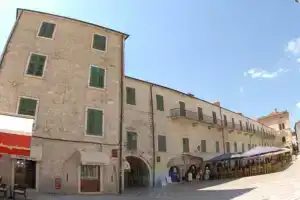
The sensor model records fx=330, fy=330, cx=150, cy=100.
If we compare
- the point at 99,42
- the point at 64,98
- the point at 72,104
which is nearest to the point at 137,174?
the point at 72,104

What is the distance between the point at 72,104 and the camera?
19250 millimetres

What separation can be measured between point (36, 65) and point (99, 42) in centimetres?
468

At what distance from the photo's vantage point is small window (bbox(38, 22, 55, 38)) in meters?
20.2

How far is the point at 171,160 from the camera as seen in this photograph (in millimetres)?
28406

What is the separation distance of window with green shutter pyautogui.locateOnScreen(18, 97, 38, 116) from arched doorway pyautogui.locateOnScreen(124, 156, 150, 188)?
9.81 m

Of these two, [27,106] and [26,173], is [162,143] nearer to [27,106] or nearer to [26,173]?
[27,106]

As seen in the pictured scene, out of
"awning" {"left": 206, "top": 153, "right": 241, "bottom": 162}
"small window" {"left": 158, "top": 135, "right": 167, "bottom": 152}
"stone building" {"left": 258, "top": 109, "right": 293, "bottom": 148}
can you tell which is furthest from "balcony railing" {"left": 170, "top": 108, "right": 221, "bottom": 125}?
"stone building" {"left": 258, "top": 109, "right": 293, "bottom": 148}

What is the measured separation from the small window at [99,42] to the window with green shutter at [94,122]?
446 cm

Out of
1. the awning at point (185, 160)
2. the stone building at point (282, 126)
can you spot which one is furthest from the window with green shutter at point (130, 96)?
the stone building at point (282, 126)

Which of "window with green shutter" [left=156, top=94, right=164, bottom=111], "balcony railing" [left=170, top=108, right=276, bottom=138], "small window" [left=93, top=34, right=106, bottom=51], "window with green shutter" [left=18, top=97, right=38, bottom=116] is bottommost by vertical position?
"window with green shutter" [left=18, top=97, right=38, bottom=116]

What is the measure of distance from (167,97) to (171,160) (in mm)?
5552

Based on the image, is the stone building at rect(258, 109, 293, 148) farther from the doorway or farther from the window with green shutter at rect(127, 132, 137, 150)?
the doorway

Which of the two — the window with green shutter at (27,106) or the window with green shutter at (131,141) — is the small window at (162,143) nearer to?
the window with green shutter at (131,141)

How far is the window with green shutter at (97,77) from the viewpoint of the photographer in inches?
811
